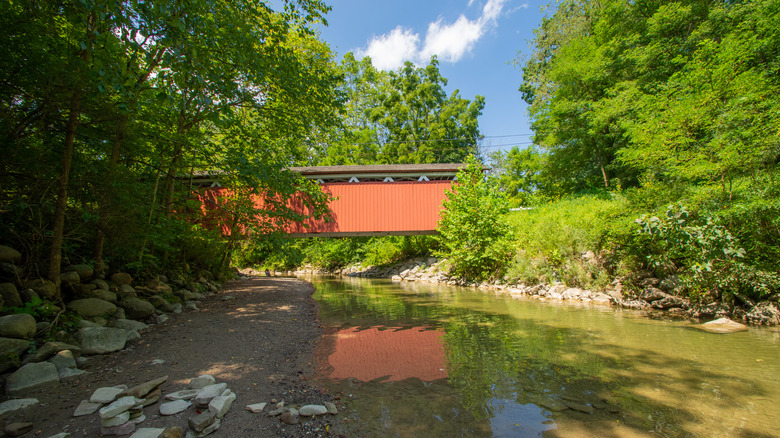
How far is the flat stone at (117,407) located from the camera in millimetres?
2015

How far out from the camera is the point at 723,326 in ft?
16.1

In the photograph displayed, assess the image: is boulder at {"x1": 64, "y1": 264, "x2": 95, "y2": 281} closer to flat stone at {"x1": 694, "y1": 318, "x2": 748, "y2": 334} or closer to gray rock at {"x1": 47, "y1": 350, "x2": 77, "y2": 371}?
gray rock at {"x1": 47, "y1": 350, "x2": 77, "y2": 371}

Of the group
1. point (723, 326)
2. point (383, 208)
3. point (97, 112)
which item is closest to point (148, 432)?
point (97, 112)

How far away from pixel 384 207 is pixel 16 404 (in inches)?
474

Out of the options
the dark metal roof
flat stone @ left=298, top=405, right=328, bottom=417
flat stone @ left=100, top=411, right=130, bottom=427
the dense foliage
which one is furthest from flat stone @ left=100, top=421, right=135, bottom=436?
the dark metal roof

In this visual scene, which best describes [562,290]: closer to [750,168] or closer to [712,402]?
[750,168]

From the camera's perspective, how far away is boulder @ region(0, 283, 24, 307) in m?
3.34

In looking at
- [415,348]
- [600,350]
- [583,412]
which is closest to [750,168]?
[600,350]

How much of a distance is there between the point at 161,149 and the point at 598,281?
10.5 metres

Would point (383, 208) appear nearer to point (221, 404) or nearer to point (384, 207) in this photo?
point (384, 207)

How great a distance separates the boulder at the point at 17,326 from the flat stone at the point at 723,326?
8.68 meters

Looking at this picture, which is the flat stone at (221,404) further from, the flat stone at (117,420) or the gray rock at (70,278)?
the gray rock at (70,278)

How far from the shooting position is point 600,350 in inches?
159

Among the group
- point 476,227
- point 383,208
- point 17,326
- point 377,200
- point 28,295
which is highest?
point 377,200
